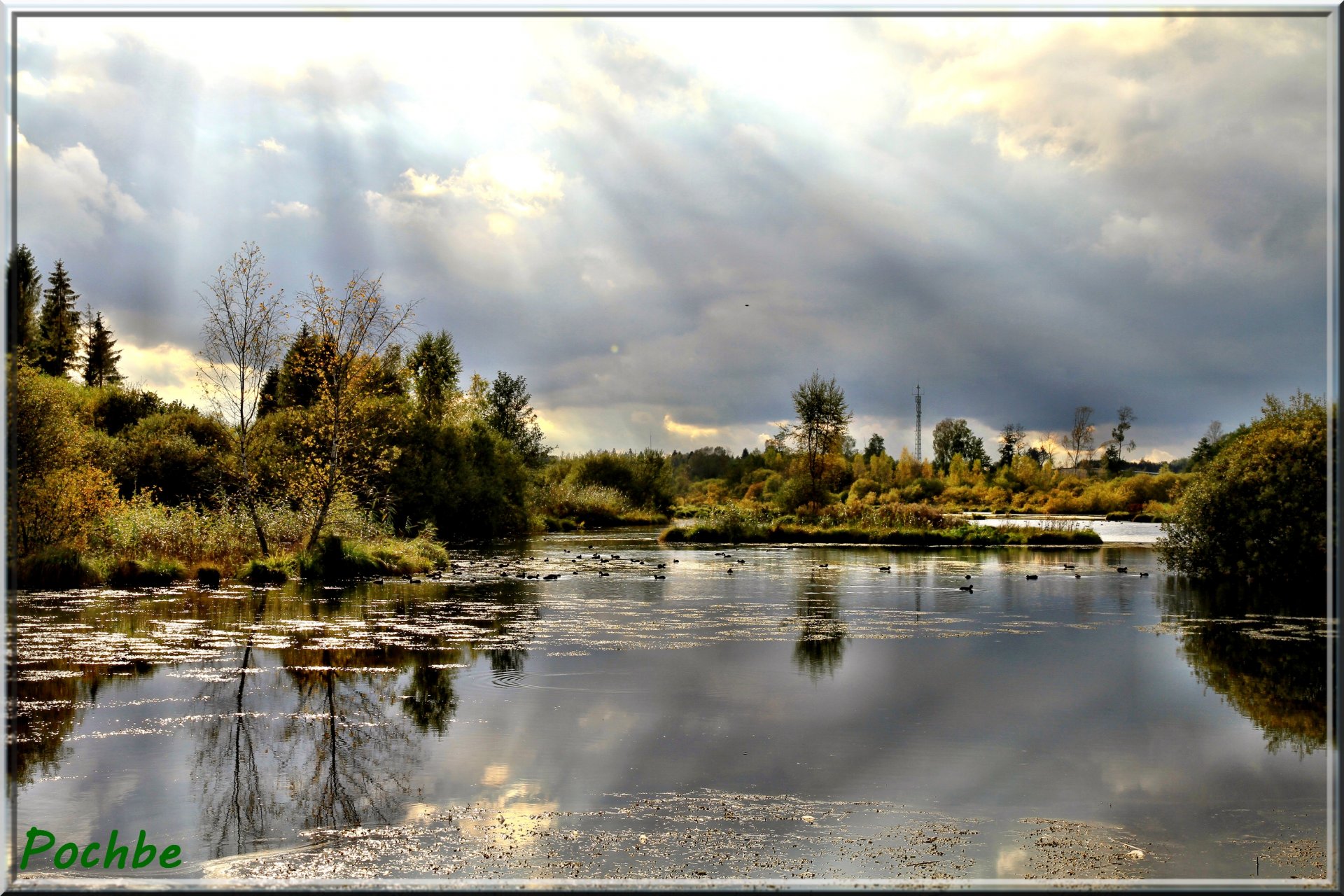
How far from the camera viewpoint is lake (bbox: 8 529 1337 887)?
4668 mm

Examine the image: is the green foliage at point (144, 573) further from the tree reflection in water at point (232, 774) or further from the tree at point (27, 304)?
the tree reflection in water at point (232, 774)

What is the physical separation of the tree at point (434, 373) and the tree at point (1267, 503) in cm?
2651

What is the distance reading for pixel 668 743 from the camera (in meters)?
6.60

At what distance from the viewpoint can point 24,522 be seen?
15.2m

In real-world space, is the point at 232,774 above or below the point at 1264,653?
above

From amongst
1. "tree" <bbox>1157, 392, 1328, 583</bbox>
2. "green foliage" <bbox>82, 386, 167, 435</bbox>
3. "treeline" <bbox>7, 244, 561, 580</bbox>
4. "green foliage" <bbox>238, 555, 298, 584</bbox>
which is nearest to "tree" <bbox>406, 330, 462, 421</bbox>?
"treeline" <bbox>7, 244, 561, 580</bbox>

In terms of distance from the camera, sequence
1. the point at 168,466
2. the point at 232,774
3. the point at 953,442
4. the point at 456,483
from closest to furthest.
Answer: the point at 232,774
the point at 168,466
the point at 456,483
the point at 953,442

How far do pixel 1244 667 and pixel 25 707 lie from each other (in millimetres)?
11944

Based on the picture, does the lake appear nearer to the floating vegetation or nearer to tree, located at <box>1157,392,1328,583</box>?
the floating vegetation

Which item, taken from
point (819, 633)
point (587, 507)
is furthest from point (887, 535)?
point (819, 633)

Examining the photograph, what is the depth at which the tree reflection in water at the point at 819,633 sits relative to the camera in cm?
973

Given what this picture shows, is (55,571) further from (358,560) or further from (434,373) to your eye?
(434,373)

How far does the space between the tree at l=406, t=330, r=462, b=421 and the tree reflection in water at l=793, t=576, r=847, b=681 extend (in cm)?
2311

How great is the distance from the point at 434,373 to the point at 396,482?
11304 mm
